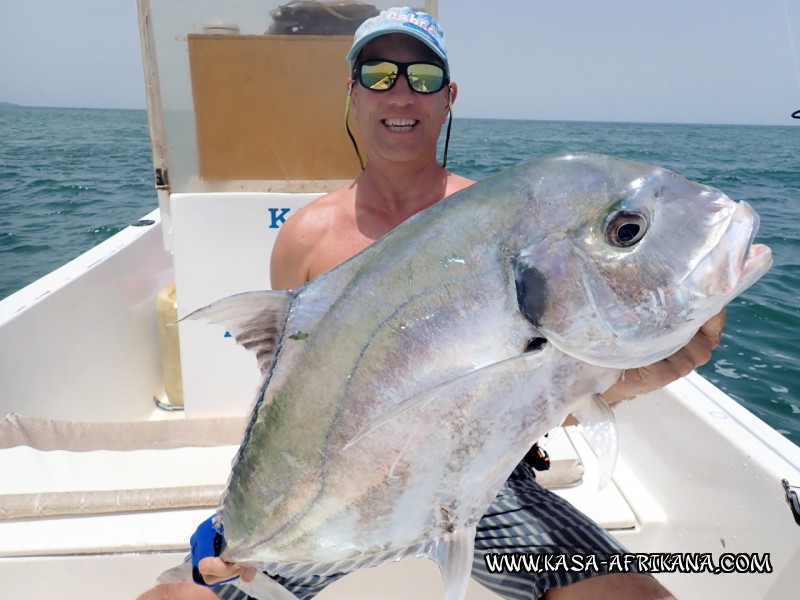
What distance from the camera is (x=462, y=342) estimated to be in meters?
1.16

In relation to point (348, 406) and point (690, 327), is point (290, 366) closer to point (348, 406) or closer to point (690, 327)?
point (348, 406)

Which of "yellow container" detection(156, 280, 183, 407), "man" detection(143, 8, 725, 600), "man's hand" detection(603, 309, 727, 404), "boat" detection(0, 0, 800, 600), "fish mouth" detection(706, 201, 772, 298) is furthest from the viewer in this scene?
"yellow container" detection(156, 280, 183, 407)

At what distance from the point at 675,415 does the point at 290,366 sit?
1.87 meters

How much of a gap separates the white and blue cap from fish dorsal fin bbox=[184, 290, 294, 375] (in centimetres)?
107

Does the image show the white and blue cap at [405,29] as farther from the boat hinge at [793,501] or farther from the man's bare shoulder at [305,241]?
the boat hinge at [793,501]

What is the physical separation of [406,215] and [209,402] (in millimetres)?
1802

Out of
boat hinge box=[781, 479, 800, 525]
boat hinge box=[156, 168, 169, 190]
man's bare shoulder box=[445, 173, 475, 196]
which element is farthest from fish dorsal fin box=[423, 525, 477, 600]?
boat hinge box=[156, 168, 169, 190]

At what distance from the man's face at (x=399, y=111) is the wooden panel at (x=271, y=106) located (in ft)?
3.57

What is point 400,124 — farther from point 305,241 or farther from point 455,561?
point 455,561

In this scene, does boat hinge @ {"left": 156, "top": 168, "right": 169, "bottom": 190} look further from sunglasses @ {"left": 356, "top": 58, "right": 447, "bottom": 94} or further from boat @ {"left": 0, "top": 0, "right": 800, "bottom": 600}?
sunglasses @ {"left": 356, "top": 58, "right": 447, "bottom": 94}

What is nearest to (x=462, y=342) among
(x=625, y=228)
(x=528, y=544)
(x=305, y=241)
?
(x=625, y=228)

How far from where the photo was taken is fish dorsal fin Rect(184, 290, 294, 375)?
135 cm

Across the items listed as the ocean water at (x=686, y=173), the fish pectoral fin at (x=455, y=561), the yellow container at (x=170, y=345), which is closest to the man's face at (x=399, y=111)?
the ocean water at (x=686, y=173)

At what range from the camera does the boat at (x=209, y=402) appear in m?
2.14
